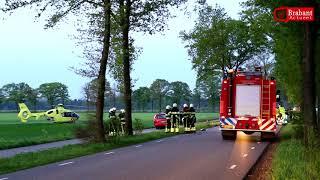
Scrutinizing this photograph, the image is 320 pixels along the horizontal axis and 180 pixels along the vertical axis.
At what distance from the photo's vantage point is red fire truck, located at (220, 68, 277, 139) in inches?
1058

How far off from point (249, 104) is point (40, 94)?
14684 cm

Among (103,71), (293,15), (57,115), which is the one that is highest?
(293,15)

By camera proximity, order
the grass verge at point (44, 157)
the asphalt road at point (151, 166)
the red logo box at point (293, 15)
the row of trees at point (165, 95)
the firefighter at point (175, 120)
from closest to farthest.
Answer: the red logo box at point (293, 15) < the asphalt road at point (151, 166) < the grass verge at point (44, 157) < the firefighter at point (175, 120) < the row of trees at point (165, 95)

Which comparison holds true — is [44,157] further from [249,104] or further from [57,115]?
[57,115]

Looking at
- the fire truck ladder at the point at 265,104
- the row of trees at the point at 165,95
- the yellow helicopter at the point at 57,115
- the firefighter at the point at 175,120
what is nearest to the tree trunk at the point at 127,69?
the firefighter at the point at 175,120

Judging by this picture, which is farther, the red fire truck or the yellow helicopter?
the yellow helicopter

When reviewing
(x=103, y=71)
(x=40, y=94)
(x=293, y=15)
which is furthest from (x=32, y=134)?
(x=40, y=94)

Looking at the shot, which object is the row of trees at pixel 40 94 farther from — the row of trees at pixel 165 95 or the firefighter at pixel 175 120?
the firefighter at pixel 175 120

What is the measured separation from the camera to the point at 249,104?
27.1 metres

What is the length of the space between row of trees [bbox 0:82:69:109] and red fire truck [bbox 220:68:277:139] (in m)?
135

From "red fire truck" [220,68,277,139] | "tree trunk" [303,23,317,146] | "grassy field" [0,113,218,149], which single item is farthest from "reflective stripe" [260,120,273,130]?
"tree trunk" [303,23,317,146]

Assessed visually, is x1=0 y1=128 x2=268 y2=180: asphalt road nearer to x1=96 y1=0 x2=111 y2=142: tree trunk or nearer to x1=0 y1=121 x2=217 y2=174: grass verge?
x1=0 y1=121 x2=217 y2=174: grass verge

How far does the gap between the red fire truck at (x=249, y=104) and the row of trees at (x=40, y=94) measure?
135m

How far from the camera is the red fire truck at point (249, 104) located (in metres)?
26.9
